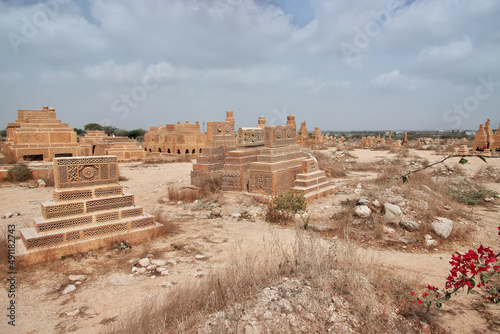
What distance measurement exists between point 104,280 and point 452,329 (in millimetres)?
4656

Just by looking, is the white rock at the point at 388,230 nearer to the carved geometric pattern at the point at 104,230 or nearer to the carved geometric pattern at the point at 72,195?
the carved geometric pattern at the point at 104,230

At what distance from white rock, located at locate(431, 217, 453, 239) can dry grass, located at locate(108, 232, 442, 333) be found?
2793 millimetres

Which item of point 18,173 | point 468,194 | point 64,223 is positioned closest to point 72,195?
point 64,223

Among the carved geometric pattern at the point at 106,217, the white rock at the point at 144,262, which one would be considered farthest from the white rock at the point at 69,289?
the carved geometric pattern at the point at 106,217

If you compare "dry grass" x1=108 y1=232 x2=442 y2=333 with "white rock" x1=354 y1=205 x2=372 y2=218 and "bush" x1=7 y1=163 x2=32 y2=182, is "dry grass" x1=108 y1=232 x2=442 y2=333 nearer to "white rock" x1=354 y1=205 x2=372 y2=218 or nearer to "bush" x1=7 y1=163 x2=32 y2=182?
"white rock" x1=354 y1=205 x2=372 y2=218

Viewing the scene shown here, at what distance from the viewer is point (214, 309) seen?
124 inches

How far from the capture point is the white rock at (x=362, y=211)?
6949 millimetres

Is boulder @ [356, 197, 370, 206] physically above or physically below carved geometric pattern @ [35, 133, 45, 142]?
below

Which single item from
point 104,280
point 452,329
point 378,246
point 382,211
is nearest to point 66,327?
point 104,280

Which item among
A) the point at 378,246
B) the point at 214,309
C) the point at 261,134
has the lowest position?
the point at 378,246

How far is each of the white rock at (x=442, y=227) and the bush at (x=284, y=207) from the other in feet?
9.89

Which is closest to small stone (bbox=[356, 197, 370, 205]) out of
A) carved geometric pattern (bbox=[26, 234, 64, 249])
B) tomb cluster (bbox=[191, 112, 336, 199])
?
tomb cluster (bbox=[191, 112, 336, 199])

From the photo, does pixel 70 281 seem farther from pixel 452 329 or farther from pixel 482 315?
pixel 482 315

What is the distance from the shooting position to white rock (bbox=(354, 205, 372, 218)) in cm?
695
